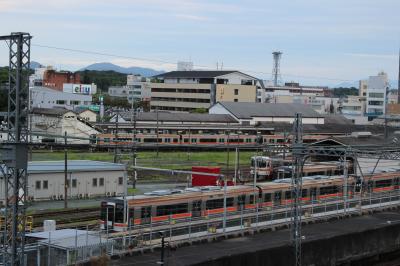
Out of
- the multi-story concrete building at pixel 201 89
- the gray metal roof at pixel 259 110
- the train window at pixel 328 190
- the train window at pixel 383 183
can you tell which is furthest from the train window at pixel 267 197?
the multi-story concrete building at pixel 201 89

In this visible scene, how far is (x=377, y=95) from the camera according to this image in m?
105

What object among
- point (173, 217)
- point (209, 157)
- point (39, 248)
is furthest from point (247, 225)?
point (209, 157)

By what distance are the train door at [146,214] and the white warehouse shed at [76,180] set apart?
425 inches

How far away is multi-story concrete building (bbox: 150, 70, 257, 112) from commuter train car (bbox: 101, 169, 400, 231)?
5882cm

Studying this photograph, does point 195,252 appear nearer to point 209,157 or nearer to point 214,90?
point 209,157

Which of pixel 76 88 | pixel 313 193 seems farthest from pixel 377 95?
pixel 313 193

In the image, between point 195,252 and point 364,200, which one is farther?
point 364,200

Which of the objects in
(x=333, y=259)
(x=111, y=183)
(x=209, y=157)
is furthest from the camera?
(x=209, y=157)

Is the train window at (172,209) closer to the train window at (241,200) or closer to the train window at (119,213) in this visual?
the train window at (119,213)

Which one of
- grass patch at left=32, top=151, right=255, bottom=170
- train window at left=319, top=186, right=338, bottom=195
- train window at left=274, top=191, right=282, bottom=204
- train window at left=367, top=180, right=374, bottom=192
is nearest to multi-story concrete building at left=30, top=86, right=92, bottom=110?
grass patch at left=32, top=151, right=255, bottom=170

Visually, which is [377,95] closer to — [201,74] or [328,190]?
[201,74]

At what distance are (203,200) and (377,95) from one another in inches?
3433

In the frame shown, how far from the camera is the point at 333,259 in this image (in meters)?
21.0

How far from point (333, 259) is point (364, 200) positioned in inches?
376
